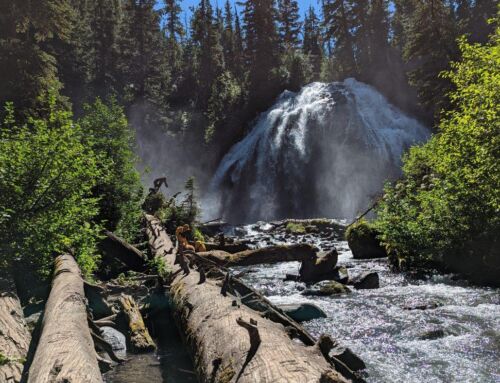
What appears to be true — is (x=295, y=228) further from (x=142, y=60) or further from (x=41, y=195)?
(x=142, y=60)

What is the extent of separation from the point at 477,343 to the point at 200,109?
47814 millimetres

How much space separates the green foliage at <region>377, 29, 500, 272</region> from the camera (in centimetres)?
1077

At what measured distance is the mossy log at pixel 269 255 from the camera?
13.6 metres

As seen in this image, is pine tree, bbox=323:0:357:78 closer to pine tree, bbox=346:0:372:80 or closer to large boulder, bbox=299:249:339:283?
pine tree, bbox=346:0:372:80

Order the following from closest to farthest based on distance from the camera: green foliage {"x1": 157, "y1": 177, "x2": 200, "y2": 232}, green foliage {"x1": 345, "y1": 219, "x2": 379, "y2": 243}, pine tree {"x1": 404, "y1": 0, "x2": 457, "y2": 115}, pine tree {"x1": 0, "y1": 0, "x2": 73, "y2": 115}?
pine tree {"x1": 0, "y1": 0, "x2": 73, "y2": 115} → green foliage {"x1": 345, "y1": 219, "x2": 379, "y2": 243} → green foliage {"x1": 157, "y1": 177, "x2": 200, "y2": 232} → pine tree {"x1": 404, "y1": 0, "x2": 457, "y2": 115}

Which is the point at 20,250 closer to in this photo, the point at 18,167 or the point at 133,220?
the point at 18,167

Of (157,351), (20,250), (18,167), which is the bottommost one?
(157,351)

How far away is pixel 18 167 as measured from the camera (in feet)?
25.1

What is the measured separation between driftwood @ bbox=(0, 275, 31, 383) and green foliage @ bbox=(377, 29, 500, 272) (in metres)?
10.4

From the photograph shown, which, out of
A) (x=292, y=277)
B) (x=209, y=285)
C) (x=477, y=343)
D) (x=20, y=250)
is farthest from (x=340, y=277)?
(x=20, y=250)

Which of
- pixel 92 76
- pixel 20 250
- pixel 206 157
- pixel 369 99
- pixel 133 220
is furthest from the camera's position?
pixel 92 76

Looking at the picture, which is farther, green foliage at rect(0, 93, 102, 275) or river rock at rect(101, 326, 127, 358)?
green foliage at rect(0, 93, 102, 275)

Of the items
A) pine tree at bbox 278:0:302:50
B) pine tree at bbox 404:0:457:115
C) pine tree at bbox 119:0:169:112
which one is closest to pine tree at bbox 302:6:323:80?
pine tree at bbox 278:0:302:50

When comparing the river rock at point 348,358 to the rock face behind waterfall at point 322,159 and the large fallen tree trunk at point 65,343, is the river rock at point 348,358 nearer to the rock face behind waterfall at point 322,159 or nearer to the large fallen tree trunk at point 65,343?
the large fallen tree trunk at point 65,343
